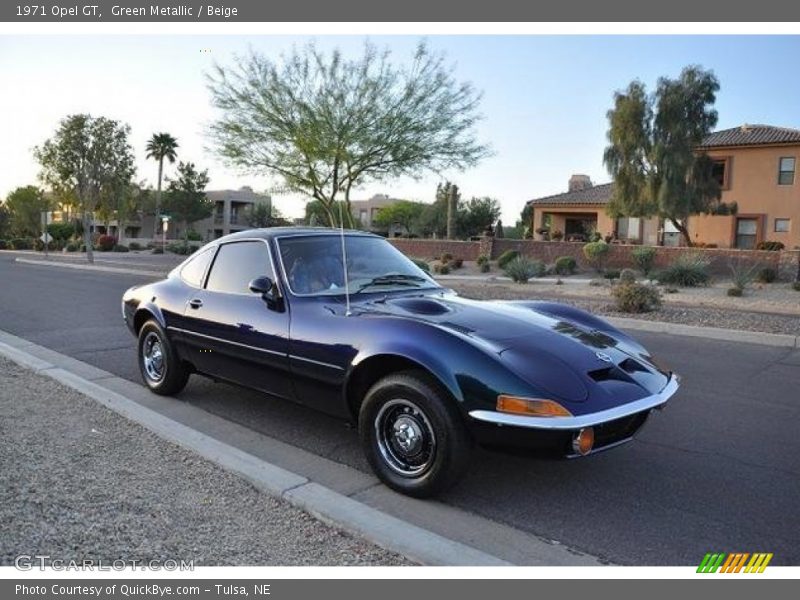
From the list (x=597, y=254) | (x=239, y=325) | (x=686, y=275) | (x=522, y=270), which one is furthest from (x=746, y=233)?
(x=239, y=325)

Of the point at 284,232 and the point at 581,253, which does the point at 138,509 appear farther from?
the point at 581,253

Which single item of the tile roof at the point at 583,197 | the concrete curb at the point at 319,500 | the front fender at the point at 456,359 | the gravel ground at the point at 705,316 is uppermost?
the tile roof at the point at 583,197

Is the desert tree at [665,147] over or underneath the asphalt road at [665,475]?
over

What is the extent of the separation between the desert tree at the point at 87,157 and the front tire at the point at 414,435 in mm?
31969

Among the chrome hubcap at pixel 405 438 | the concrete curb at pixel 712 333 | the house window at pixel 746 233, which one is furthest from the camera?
the house window at pixel 746 233

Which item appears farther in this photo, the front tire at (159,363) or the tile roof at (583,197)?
the tile roof at (583,197)

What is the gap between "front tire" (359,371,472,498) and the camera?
359cm

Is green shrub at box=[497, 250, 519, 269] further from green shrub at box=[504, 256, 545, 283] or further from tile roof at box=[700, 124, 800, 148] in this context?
tile roof at box=[700, 124, 800, 148]

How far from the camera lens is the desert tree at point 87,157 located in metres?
32.7

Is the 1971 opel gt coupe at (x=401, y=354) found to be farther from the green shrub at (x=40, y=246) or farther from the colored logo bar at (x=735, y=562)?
the green shrub at (x=40, y=246)

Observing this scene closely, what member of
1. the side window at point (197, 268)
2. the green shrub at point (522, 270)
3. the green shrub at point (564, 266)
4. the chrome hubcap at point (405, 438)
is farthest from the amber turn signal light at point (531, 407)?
the green shrub at point (564, 266)

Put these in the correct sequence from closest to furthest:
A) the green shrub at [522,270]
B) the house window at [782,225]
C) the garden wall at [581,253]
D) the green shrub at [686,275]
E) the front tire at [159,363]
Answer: the front tire at [159,363] < the green shrub at [686,275] < the green shrub at [522,270] < the garden wall at [581,253] < the house window at [782,225]

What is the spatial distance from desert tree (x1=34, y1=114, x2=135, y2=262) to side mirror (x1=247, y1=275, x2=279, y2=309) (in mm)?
30891

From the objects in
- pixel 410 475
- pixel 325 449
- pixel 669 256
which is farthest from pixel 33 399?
pixel 669 256
